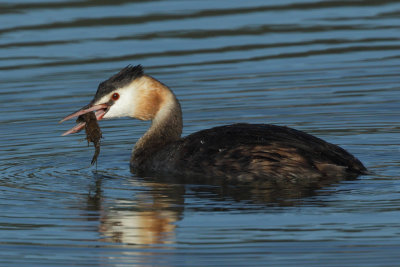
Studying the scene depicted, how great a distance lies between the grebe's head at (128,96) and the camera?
1205 cm

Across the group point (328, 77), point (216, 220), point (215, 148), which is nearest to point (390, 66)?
point (328, 77)

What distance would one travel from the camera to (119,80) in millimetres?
12164

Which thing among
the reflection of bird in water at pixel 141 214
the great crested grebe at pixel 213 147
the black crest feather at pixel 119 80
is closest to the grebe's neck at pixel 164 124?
the great crested grebe at pixel 213 147

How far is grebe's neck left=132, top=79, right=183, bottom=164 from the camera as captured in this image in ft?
40.3

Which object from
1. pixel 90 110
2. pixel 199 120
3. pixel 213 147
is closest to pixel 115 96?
pixel 90 110

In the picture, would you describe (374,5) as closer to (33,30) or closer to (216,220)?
(33,30)

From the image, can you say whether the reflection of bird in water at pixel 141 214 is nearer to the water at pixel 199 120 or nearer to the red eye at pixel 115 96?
the water at pixel 199 120

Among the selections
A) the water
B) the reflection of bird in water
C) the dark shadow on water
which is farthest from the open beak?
the reflection of bird in water

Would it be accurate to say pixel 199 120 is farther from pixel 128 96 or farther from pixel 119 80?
pixel 119 80

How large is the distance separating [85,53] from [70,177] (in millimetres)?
6787

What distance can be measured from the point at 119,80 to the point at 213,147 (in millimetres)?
1677

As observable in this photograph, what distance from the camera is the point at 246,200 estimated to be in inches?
394

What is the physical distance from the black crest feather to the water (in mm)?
778

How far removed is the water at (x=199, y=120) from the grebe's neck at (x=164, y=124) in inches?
18.1
